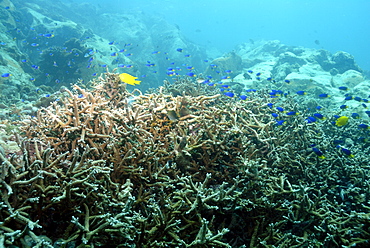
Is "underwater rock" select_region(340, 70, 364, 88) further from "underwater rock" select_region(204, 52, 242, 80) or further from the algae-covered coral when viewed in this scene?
the algae-covered coral

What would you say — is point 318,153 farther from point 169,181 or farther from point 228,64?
point 228,64

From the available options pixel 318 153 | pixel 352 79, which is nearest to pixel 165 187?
pixel 318 153

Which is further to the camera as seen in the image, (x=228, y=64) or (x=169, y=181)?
Answer: (x=228, y=64)

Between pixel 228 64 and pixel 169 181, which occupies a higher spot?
pixel 228 64

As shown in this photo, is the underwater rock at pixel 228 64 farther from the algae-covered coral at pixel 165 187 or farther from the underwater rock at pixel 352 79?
the algae-covered coral at pixel 165 187

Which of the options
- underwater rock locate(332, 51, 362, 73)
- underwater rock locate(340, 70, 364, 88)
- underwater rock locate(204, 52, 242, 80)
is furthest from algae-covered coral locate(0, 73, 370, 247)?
underwater rock locate(332, 51, 362, 73)

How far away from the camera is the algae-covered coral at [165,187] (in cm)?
183

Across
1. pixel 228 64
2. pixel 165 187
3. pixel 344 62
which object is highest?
pixel 344 62

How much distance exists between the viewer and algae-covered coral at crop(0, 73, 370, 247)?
183 centimetres

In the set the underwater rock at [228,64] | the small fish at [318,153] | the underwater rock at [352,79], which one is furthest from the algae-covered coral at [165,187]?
the underwater rock at [228,64]

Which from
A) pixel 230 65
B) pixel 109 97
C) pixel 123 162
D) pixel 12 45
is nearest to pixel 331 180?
pixel 123 162

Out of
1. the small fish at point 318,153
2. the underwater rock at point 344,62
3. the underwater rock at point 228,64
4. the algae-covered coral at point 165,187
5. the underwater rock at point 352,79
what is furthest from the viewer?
the underwater rock at point 228,64

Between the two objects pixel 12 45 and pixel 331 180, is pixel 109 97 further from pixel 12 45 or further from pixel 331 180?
pixel 12 45

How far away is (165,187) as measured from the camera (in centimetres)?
277
